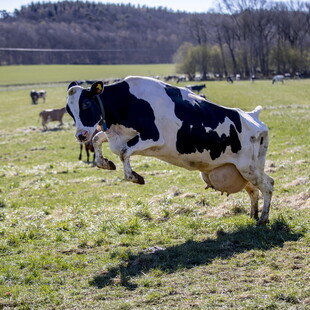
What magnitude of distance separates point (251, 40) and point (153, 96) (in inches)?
4683

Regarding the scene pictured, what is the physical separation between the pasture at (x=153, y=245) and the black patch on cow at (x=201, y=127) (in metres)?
1.46

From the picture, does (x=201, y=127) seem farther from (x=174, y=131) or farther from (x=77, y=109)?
(x=77, y=109)

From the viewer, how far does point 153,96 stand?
9.70 metres

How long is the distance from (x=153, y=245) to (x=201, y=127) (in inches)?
91.0

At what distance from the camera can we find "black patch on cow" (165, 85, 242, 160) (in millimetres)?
9828

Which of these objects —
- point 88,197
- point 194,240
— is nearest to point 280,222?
point 194,240

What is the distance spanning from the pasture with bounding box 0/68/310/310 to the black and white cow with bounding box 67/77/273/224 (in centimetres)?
96

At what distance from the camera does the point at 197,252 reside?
28.2ft

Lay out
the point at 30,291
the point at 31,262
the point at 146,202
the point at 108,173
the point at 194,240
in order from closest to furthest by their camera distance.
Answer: the point at 30,291, the point at 31,262, the point at 194,240, the point at 146,202, the point at 108,173

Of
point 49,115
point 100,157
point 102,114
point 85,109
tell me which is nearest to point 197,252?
point 100,157

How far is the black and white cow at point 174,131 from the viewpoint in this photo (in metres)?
9.45

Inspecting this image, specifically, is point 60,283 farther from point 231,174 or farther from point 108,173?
point 108,173

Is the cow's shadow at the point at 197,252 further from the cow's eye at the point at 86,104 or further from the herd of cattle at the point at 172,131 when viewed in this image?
the cow's eye at the point at 86,104

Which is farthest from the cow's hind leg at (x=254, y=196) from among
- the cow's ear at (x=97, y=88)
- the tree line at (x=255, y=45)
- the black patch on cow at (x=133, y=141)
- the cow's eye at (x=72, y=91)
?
the tree line at (x=255, y=45)
